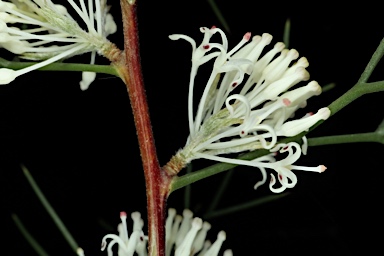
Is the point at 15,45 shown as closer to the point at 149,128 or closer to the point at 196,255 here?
the point at 149,128

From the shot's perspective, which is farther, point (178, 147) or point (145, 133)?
point (178, 147)

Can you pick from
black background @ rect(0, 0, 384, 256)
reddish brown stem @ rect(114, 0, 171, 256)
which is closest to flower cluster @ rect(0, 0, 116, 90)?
reddish brown stem @ rect(114, 0, 171, 256)

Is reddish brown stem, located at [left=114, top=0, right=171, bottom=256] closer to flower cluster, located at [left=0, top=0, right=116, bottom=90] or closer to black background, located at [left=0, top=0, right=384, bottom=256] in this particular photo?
flower cluster, located at [left=0, top=0, right=116, bottom=90]

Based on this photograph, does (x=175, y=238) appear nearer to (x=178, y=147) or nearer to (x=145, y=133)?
(x=145, y=133)

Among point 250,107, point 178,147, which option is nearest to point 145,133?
point 250,107

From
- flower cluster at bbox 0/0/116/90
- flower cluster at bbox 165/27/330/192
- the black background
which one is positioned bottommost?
the black background
